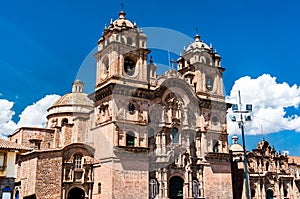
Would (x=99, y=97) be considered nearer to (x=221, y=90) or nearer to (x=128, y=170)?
(x=128, y=170)

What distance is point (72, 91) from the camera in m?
52.3

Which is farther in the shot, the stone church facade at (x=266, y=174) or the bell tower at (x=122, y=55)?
the stone church facade at (x=266, y=174)

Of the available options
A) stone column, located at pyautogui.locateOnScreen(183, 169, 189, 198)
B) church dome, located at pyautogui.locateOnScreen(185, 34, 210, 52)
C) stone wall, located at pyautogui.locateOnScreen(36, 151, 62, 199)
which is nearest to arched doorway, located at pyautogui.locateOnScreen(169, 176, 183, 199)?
stone column, located at pyautogui.locateOnScreen(183, 169, 189, 198)

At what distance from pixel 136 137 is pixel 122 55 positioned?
27.4 ft

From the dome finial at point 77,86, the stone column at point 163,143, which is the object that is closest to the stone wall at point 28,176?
the stone column at point 163,143

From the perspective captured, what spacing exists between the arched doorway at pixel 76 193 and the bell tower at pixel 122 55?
34.5 feet

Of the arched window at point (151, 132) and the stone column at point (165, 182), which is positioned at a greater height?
the arched window at point (151, 132)

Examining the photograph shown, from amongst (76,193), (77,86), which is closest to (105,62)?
(76,193)

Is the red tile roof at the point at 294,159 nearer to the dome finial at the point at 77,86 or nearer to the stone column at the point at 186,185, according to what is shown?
the stone column at the point at 186,185

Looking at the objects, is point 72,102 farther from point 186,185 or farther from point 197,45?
point 186,185

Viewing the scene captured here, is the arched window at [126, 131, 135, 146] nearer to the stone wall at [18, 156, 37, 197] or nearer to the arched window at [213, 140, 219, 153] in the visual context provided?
the stone wall at [18, 156, 37, 197]

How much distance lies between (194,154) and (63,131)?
50.2 feet

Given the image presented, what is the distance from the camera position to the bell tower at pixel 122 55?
3588 cm

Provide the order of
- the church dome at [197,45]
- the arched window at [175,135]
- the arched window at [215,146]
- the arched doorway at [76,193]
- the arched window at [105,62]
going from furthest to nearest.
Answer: the church dome at [197,45], the arched window at [215,146], the arched window at [175,135], the arched window at [105,62], the arched doorway at [76,193]
